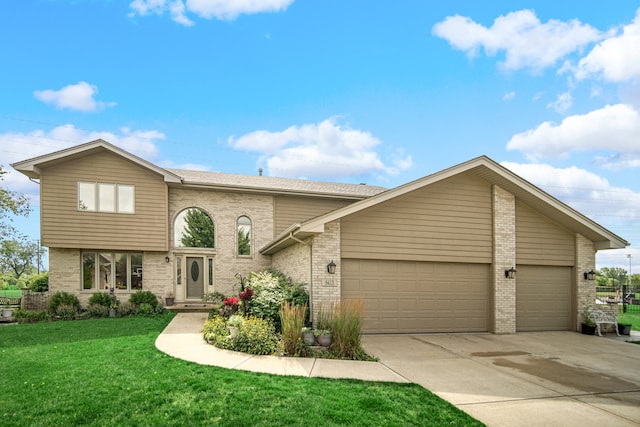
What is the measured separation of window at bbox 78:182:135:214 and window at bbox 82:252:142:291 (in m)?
1.86

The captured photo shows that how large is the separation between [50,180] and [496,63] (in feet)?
54.8

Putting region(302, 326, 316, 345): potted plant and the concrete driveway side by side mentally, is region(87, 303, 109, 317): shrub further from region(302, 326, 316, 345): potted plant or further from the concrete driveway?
the concrete driveway

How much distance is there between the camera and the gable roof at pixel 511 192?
10555mm

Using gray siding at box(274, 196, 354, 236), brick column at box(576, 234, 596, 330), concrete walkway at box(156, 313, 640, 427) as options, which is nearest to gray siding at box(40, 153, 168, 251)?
gray siding at box(274, 196, 354, 236)

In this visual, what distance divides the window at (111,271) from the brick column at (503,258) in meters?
13.1

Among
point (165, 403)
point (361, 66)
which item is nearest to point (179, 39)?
point (361, 66)

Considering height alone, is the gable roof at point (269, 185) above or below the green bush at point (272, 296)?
above

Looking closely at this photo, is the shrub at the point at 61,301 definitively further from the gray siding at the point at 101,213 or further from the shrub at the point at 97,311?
the gray siding at the point at 101,213

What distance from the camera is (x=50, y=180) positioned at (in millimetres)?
14477

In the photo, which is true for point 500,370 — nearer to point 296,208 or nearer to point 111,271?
point 296,208

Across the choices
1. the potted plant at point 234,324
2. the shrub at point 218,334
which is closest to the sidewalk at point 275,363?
the shrub at point 218,334

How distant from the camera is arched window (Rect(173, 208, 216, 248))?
16188 mm

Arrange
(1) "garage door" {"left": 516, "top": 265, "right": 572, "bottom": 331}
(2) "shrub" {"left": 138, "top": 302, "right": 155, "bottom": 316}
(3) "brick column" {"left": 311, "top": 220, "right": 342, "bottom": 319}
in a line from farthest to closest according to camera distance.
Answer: (2) "shrub" {"left": 138, "top": 302, "right": 155, "bottom": 316} → (1) "garage door" {"left": 516, "top": 265, "right": 572, "bottom": 331} → (3) "brick column" {"left": 311, "top": 220, "right": 342, "bottom": 319}

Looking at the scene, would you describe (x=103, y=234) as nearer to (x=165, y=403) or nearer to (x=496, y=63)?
(x=165, y=403)
